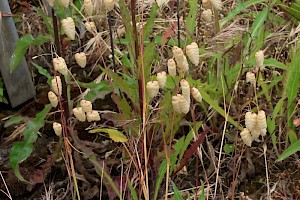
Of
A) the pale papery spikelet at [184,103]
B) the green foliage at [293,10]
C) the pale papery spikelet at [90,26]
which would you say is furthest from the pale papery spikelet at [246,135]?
the green foliage at [293,10]

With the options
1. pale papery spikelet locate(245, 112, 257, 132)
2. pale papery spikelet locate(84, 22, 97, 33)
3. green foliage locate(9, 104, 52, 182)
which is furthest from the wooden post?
pale papery spikelet locate(245, 112, 257, 132)

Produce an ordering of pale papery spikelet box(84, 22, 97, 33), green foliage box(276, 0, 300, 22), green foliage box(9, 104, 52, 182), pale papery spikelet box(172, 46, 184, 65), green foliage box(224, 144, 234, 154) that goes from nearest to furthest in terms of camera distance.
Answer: pale papery spikelet box(172, 46, 184, 65), pale papery spikelet box(84, 22, 97, 33), green foliage box(9, 104, 52, 182), green foliage box(224, 144, 234, 154), green foliage box(276, 0, 300, 22)

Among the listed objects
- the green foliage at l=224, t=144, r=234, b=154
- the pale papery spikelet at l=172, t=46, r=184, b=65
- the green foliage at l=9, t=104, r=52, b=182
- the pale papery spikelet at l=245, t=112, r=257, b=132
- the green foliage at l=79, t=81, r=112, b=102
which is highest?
the pale papery spikelet at l=172, t=46, r=184, b=65

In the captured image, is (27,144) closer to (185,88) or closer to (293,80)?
(185,88)

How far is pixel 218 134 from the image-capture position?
1.76m

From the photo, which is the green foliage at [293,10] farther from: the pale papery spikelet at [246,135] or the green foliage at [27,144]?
the green foliage at [27,144]

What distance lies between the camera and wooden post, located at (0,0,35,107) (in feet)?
6.51

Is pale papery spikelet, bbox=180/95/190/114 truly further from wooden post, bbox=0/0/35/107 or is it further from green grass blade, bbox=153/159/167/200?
wooden post, bbox=0/0/35/107

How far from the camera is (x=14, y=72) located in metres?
2.03

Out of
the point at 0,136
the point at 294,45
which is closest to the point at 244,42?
the point at 294,45

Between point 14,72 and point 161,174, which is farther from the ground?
point 14,72

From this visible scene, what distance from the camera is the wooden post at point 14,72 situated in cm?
198

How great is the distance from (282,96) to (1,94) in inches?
33.8

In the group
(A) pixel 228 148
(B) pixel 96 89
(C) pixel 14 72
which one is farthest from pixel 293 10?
(C) pixel 14 72
